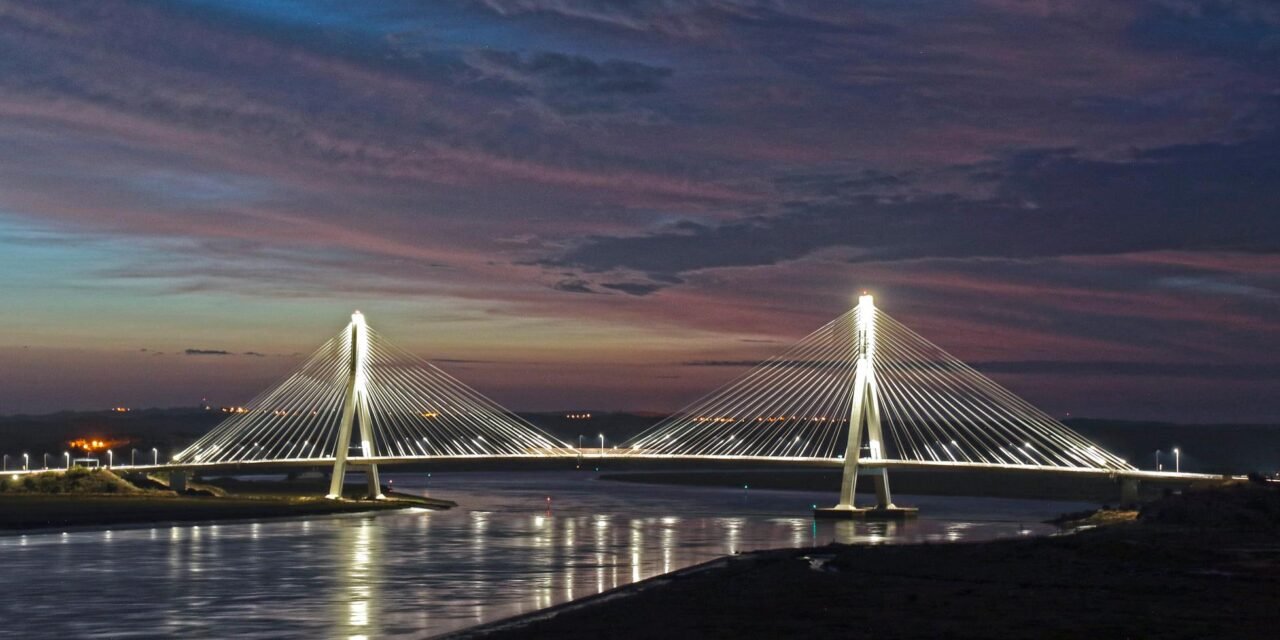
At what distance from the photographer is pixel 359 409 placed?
378ft

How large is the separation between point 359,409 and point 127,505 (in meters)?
26.4

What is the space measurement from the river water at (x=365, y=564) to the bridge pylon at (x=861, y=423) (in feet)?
10.4

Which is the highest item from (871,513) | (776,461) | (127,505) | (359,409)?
(359,409)

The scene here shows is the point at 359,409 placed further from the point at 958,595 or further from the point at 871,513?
the point at 958,595

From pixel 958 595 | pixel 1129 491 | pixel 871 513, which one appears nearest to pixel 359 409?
pixel 871 513

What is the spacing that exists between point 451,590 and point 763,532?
3768 centimetres

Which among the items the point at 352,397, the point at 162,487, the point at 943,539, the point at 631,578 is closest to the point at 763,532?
the point at 943,539

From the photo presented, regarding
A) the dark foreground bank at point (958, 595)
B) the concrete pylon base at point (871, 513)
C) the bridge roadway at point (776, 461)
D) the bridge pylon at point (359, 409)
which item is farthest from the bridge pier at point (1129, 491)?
the bridge pylon at point (359, 409)

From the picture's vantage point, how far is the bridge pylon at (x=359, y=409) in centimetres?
11212

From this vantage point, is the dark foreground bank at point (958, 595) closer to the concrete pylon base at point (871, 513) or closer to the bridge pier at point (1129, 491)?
the bridge pier at point (1129, 491)

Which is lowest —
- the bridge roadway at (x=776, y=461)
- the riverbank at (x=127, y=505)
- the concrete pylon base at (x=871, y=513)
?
the concrete pylon base at (x=871, y=513)

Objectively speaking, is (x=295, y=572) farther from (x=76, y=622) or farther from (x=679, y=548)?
(x=679, y=548)

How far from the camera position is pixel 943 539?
224 ft

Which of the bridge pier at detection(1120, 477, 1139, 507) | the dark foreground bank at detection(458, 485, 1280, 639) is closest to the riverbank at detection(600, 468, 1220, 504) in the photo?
the bridge pier at detection(1120, 477, 1139, 507)
